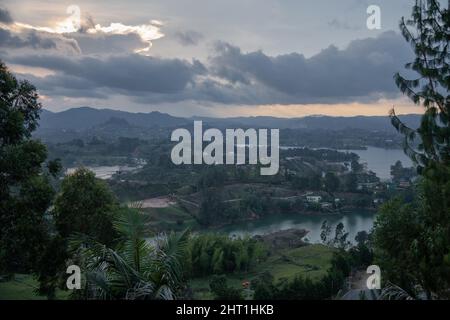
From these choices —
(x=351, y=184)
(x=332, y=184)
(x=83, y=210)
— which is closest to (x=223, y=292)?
(x=83, y=210)

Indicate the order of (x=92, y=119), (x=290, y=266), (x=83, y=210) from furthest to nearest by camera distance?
1. (x=92, y=119)
2. (x=290, y=266)
3. (x=83, y=210)

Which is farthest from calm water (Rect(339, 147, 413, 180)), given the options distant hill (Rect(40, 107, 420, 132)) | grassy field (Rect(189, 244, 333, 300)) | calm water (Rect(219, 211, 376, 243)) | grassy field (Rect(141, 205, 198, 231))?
grassy field (Rect(189, 244, 333, 300))

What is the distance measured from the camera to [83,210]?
19.9ft

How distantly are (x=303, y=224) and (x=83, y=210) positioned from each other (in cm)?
3159

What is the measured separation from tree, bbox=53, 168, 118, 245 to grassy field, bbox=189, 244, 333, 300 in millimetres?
11052

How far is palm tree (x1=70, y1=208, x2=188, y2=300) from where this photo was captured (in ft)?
9.78

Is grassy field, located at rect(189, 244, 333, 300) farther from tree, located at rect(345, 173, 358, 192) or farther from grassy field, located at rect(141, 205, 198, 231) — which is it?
tree, located at rect(345, 173, 358, 192)

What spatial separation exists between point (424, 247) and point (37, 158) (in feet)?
15.6

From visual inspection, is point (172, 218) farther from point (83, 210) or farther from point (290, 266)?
point (83, 210)

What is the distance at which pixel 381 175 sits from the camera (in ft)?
192

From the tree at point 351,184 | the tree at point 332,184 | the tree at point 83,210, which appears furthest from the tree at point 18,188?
the tree at point 351,184

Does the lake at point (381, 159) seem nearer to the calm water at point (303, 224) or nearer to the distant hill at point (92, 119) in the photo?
the calm water at point (303, 224)
